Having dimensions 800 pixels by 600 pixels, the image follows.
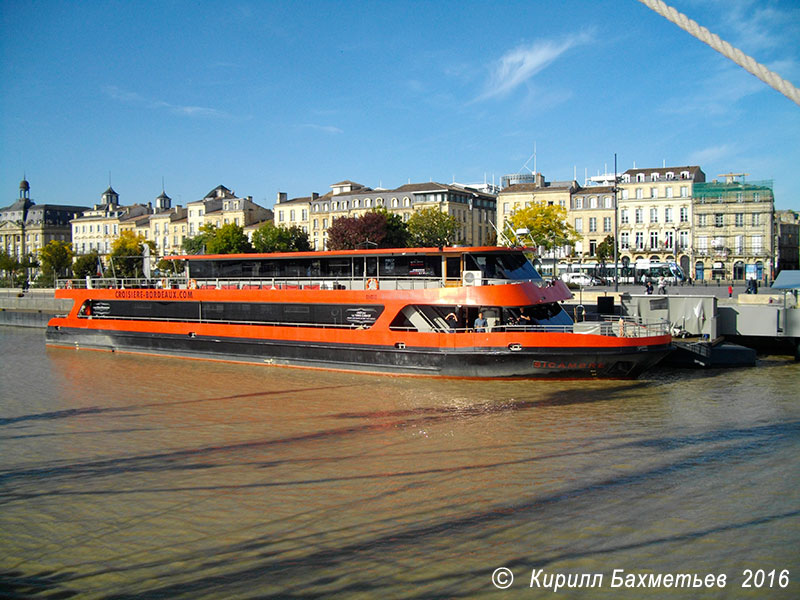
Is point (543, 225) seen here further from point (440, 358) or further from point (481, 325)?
point (440, 358)

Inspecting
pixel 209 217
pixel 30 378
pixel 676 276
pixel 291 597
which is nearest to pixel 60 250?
pixel 209 217

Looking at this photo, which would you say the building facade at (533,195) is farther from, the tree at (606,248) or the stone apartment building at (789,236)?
the stone apartment building at (789,236)

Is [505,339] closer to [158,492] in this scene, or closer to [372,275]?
[372,275]

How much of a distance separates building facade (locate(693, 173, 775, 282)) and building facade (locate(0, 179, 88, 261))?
107 meters

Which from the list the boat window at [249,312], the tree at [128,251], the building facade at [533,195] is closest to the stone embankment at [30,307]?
the tree at [128,251]

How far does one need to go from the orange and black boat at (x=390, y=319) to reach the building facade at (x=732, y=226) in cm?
5144

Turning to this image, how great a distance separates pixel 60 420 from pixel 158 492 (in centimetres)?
724

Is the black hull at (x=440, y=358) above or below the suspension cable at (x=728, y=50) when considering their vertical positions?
below

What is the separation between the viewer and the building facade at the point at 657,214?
70812mm

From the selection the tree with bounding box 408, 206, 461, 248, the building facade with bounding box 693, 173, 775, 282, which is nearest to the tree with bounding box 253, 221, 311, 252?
the tree with bounding box 408, 206, 461, 248

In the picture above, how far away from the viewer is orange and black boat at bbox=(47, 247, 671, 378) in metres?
20.1

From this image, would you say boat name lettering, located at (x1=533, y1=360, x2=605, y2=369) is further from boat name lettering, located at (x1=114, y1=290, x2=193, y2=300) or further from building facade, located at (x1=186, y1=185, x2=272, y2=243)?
building facade, located at (x1=186, y1=185, x2=272, y2=243)

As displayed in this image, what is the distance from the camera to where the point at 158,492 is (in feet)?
36.9


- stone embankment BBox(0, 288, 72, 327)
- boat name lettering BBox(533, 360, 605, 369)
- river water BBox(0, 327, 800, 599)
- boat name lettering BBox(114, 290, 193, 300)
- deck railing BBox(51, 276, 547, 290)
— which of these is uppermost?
deck railing BBox(51, 276, 547, 290)
